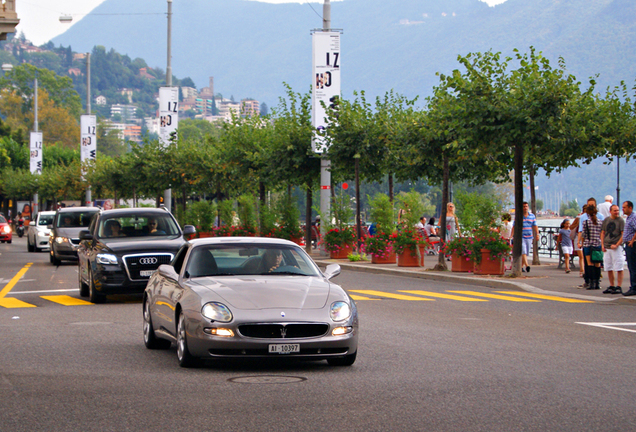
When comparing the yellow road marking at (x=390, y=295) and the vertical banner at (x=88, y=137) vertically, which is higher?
the vertical banner at (x=88, y=137)

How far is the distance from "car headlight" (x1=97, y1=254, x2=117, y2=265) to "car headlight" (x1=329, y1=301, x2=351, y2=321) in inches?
319

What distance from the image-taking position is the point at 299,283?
30.2ft

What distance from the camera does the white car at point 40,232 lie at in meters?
39.2

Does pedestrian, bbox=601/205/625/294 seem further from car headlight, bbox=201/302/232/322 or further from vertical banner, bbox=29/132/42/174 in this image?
vertical banner, bbox=29/132/42/174

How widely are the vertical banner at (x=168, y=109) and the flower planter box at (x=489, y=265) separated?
20.3 metres

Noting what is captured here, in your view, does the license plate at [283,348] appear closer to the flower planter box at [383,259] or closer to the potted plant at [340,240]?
the flower planter box at [383,259]

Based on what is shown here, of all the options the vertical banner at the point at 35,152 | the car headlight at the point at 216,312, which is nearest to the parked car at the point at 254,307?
the car headlight at the point at 216,312

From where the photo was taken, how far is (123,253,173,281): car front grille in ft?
52.4

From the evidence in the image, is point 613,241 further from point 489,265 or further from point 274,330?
point 274,330

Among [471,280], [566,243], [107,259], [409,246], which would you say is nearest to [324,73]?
[409,246]

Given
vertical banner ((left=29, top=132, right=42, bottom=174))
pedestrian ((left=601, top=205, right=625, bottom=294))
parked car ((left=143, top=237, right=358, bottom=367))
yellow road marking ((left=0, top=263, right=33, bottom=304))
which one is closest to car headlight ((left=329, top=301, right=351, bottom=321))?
parked car ((left=143, top=237, right=358, bottom=367))

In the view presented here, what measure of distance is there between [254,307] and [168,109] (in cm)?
3260

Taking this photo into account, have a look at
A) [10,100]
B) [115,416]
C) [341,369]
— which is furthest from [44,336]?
[10,100]

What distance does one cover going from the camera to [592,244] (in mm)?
18938
